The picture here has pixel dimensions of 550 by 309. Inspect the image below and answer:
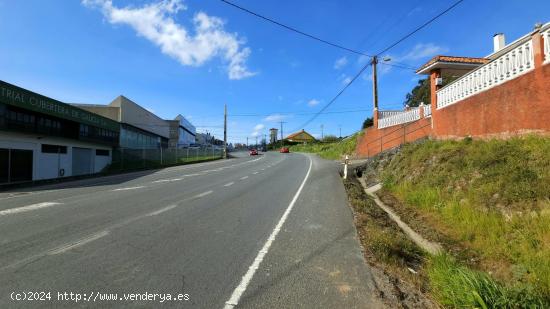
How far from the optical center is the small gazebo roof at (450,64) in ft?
52.4

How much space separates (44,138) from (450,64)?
2962 cm

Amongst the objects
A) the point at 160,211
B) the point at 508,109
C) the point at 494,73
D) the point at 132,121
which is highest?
the point at 132,121

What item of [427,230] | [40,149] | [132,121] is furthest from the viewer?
[132,121]

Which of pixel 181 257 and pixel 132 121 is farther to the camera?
pixel 132 121

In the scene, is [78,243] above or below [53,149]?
below

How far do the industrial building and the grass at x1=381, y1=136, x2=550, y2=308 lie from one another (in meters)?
25.6

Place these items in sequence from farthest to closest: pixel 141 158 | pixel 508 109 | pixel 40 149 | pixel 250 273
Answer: pixel 141 158 < pixel 40 149 < pixel 508 109 < pixel 250 273

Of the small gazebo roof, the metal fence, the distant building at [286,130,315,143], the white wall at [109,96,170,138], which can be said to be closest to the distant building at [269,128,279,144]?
the distant building at [286,130,315,143]

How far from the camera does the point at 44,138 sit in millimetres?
29250

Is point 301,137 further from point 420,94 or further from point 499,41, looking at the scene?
point 499,41

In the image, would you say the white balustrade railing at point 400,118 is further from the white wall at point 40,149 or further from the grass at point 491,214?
the white wall at point 40,149

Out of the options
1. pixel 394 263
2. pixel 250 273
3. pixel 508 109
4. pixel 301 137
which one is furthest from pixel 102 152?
pixel 301 137

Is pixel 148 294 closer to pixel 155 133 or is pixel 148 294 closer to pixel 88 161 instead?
pixel 88 161

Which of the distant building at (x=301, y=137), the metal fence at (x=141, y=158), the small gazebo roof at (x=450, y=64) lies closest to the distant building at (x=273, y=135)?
the distant building at (x=301, y=137)
